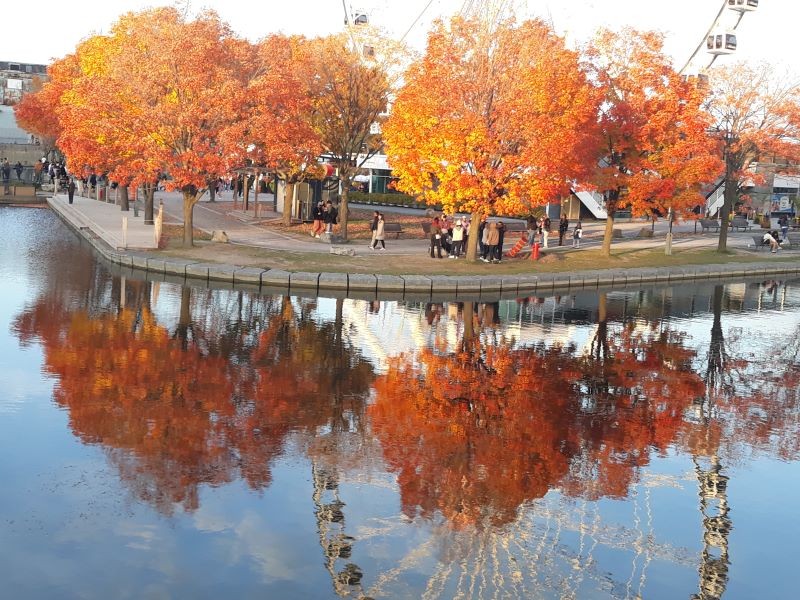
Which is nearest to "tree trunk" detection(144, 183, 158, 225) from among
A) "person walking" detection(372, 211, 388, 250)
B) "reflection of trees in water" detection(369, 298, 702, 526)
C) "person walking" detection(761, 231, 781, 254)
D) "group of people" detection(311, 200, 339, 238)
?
"group of people" detection(311, 200, 339, 238)

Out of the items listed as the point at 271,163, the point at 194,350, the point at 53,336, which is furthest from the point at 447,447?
the point at 271,163

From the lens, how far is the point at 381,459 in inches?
436

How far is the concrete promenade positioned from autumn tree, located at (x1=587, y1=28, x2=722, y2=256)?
316cm

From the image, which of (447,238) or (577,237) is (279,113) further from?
(577,237)

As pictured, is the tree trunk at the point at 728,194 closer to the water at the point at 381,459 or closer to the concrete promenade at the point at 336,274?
the concrete promenade at the point at 336,274

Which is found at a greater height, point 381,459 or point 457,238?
point 457,238

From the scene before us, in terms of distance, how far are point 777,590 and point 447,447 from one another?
14.5ft

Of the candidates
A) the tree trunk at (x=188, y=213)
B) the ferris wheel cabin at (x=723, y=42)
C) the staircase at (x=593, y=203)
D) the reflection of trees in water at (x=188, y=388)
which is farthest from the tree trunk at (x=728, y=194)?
the ferris wheel cabin at (x=723, y=42)

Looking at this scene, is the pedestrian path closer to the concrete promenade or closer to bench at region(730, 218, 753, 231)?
the concrete promenade

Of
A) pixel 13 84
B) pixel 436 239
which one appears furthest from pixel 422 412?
pixel 13 84

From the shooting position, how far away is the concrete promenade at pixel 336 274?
1014 inches

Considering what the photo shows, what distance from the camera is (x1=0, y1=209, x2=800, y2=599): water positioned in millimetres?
8250

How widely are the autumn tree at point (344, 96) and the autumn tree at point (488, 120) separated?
6157mm

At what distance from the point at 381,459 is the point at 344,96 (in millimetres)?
28257
